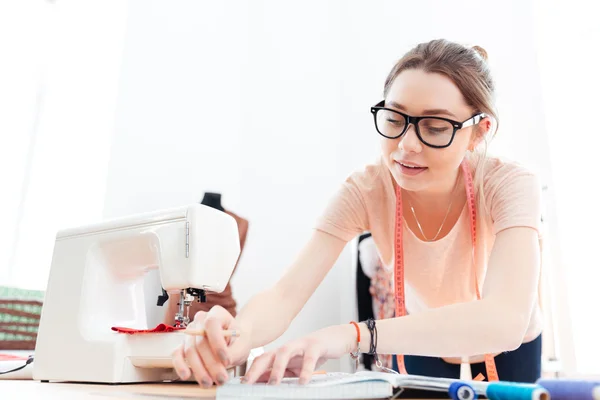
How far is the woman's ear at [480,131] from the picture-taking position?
1.19 meters

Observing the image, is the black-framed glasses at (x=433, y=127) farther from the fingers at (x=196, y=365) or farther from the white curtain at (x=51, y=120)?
the white curtain at (x=51, y=120)

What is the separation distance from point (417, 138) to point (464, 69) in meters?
0.21

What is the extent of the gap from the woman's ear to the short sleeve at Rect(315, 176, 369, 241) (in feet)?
1.02

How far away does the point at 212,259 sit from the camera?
3.38ft

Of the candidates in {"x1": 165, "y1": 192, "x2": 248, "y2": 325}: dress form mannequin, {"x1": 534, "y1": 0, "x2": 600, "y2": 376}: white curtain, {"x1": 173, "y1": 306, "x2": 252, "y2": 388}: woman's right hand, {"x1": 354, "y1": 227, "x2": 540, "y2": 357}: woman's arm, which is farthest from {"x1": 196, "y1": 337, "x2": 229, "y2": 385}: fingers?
{"x1": 534, "y1": 0, "x2": 600, "y2": 376}: white curtain

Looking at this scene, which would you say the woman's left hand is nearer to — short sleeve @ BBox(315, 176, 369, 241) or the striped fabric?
A: short sleeve @ BBox(315, 176, 369, 241)

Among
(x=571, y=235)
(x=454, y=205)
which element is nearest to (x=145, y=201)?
(x=454, y=205)

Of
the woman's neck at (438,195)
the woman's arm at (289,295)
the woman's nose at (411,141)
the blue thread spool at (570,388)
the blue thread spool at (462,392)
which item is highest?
the woman's nose at (411,141)

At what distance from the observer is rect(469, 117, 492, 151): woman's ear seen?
119cm

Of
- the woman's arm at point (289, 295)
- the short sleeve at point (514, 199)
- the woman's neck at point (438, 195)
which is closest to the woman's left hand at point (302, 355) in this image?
the woman's arm at point (289, 295)

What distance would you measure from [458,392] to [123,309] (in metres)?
0.86

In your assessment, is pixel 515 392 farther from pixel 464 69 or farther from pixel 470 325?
pixel 464 69

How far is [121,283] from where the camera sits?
1.15 m

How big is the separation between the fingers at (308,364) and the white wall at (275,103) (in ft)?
5.42
